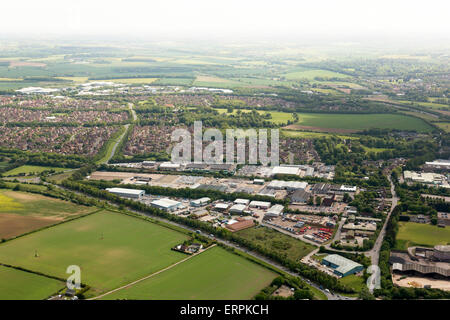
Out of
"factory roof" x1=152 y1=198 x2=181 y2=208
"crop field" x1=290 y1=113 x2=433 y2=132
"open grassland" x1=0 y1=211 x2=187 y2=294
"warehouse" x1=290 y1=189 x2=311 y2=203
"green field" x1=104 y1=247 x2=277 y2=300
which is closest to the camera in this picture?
"green field" x1=104 y1=247 x2=277 y2=300

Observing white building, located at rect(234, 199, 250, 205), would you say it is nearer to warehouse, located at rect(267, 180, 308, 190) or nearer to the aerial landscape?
the aerial landscape

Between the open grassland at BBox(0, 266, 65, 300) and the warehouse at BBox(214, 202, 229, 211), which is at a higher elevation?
the open grassland at BBox(0, 266, 65, 300)

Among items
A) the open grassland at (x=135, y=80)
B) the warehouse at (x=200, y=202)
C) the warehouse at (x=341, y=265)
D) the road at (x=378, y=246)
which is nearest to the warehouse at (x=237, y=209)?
the warehouse at (x=200, y=202)

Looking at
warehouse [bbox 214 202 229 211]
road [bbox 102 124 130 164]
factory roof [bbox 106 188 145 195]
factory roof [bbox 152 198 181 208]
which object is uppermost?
road [bbox 102 124 130 164]

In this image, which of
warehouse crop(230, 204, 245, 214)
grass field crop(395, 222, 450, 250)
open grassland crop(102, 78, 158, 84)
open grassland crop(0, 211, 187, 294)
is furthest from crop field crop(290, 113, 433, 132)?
open grassland crop(102, 78, 158, 84)

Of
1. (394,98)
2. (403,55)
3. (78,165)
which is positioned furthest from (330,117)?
(403,55)

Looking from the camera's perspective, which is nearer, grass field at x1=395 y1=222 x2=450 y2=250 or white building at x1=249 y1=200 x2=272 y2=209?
grass field at x1=395 y1=222 x2=450 y2=250
